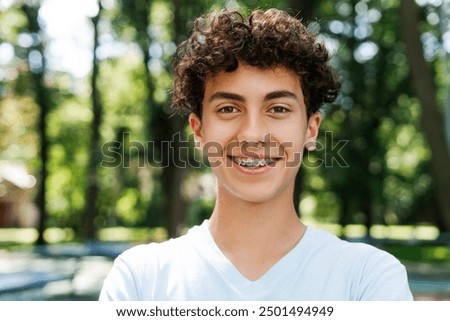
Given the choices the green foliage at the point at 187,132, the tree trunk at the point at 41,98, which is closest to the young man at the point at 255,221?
the green foliage at the point at 187,132

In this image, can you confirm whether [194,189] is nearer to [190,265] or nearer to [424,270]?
[424,270]

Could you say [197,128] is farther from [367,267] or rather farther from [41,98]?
[41,98]

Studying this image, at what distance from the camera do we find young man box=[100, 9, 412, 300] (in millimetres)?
1670

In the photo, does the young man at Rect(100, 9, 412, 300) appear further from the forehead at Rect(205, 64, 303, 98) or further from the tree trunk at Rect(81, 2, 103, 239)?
the tree trunk at Rect(81, 2, 103, 239)

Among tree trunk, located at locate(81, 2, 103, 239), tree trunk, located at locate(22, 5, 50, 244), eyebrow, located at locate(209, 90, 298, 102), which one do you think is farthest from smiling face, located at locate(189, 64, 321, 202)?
tree trunk, located at locate(22, 5, 50, 244)

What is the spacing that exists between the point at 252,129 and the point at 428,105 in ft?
18.9

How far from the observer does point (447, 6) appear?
786cm

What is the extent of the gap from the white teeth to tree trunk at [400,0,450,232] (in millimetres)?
5605

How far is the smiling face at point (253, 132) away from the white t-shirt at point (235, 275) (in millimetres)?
188

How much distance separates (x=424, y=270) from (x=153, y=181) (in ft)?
46.3

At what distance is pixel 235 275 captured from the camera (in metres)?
1.70

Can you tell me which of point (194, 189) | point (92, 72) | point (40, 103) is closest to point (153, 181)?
point (194, 189)

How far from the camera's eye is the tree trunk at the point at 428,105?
22.7 ft

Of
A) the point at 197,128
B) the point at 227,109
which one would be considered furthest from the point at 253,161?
the point at 197,128
